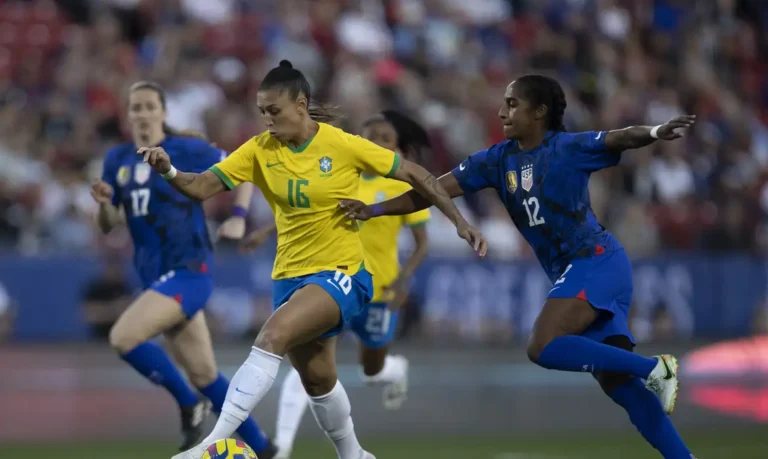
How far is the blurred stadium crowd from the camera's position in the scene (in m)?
16.4

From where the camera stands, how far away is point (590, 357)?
7.23 m

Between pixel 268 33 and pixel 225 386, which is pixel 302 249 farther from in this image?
pixel 268 33

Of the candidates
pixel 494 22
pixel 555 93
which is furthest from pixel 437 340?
pixel 555 93

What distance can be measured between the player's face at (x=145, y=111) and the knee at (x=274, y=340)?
2.82 m

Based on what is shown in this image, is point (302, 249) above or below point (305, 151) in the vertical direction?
below

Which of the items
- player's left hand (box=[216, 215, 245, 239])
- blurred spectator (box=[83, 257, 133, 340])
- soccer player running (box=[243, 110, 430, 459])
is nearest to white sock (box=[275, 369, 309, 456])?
soccer player running (box=[243, 110, 430, 459])

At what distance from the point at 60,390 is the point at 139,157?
5.28 m

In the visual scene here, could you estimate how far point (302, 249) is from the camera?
7.41 meters

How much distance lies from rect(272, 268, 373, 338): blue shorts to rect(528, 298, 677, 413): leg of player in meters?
1.05

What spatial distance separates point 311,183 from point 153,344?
2234 millimetres

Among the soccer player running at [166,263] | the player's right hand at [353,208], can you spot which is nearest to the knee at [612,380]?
the player's right hand at [353,208]

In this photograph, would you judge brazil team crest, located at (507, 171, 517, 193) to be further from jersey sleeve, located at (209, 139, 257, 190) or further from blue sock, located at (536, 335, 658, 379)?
jersey sleeve, located at (209, 139, 257, 190)

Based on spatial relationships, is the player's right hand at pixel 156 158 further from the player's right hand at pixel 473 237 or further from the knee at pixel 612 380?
the knee at pixel 612 380

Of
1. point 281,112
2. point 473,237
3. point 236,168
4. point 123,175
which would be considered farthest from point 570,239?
point 123,175
